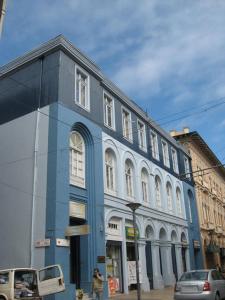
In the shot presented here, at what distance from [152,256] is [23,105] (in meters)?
12.8

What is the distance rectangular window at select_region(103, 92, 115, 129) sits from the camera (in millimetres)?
24413

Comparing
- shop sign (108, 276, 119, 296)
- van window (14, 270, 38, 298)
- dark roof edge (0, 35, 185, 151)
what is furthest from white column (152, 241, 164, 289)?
van window (14, 270, 38, 298)

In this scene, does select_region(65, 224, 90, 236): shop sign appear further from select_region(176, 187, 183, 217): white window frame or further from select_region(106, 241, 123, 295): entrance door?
select_region(176, 187, 183, 217): white window frame

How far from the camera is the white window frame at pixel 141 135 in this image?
28.6 m

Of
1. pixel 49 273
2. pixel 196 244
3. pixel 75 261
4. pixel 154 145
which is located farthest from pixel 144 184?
pixel 49 273

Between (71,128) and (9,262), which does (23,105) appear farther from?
(9,262)

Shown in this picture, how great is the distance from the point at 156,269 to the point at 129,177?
20.6 ft

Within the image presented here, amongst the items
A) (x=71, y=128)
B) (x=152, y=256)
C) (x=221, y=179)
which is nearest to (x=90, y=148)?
(x=71, y=128)

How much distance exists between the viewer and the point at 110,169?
23688 mm

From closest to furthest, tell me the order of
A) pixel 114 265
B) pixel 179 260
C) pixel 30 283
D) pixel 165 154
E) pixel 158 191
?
pixel 30 283 < pixel 114 265 < pixel 179 260 < pixel 158 191 < pixel 165 154

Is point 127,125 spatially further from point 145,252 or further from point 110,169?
point 145,252

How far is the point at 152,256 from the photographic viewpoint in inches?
1003

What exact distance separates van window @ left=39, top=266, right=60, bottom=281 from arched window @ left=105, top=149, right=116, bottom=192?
7.87 metres

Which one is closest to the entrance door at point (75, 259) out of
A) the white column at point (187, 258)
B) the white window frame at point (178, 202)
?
the white window frame at point (178, 202)
